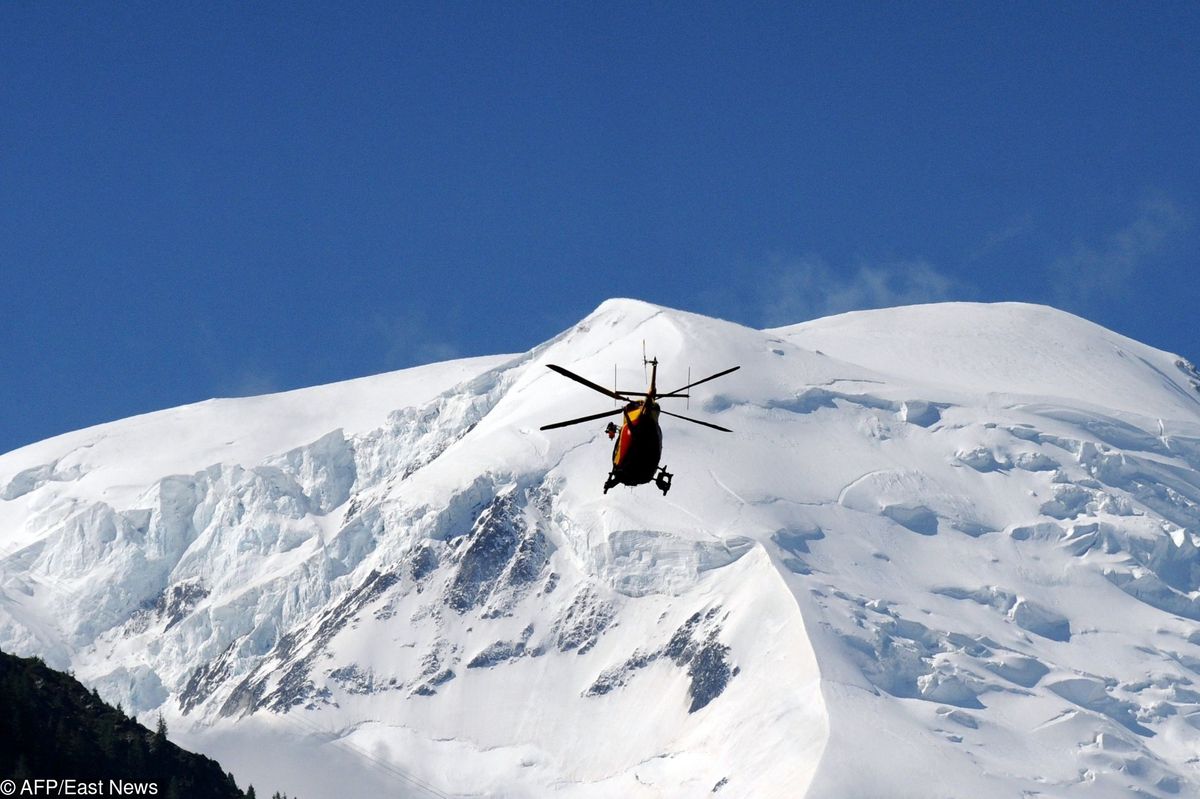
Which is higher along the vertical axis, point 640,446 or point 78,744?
point 640,446

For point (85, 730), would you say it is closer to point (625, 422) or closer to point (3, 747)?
point (3, 747)

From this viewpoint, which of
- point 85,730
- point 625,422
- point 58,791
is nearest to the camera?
point 625,422

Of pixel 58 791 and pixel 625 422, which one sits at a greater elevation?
pixel 625 422

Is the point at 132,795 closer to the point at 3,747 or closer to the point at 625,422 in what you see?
the point at 3,747

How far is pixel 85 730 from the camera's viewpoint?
158 m

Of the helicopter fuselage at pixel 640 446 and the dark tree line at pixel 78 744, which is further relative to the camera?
the dark tree line at pixel 78 744

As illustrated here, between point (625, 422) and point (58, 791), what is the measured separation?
51.2m

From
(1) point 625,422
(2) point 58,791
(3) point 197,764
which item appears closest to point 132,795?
(2) point 58,791

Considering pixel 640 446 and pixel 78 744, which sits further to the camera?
pixel 78 744

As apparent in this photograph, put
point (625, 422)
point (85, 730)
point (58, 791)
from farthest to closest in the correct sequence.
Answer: point (85, 730), point (58, 791), point (625, 422)

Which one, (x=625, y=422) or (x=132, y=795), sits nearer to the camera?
(x=625, y=422)

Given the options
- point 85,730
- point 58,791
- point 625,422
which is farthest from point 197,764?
point 625,422

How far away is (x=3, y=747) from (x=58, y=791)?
8.19 metres

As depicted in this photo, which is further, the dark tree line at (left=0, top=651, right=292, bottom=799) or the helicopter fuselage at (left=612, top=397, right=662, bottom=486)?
the dark tree line at (left=0, top=651, right=292, bottom=799)
